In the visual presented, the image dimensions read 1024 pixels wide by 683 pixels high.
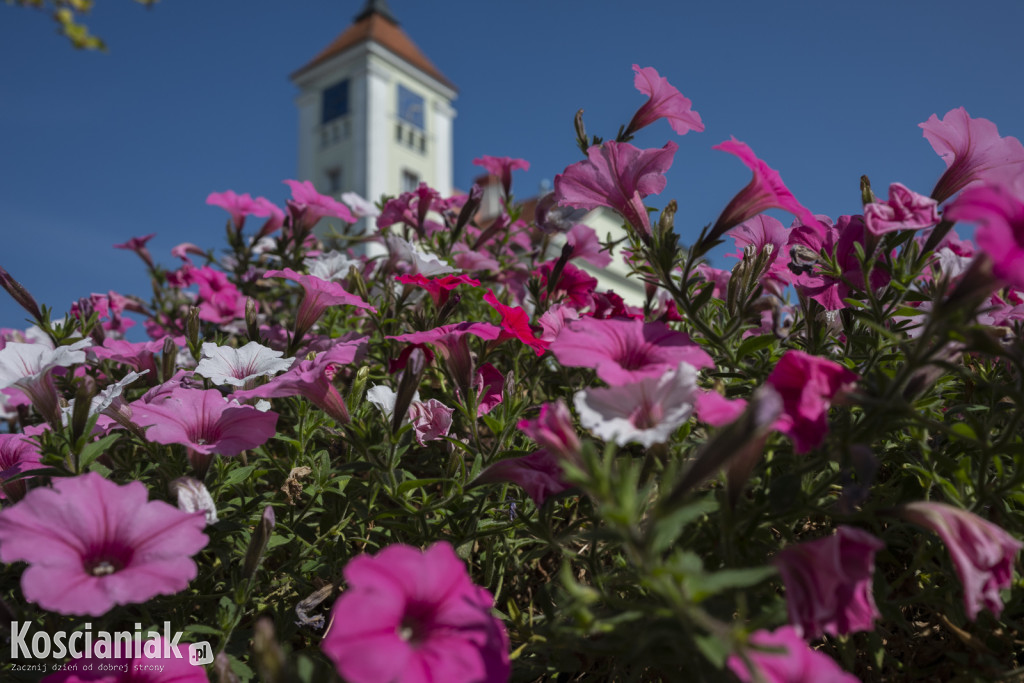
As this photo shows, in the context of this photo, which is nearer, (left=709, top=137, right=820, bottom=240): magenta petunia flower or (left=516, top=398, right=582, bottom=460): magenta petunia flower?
(left=516, top=398, right=582, bottom=460): magenta petunia flower

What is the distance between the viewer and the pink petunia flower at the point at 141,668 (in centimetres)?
88

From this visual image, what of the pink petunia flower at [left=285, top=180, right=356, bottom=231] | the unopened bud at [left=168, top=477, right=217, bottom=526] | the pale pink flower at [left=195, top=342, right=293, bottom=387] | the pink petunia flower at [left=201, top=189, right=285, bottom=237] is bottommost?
the unopened bud at [left=168, top=477, right=217, bottom=526]

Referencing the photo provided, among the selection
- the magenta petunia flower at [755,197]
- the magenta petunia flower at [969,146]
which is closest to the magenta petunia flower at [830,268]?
the magenta petunia flower at [755,197]

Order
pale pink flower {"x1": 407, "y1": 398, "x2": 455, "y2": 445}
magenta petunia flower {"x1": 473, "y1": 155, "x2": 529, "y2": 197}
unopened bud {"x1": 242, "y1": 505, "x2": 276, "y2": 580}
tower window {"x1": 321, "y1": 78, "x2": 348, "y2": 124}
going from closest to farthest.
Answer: unopened bud {"x1": 242, "y1": 505, "x2": 276, "y2": 580} → pale pink flower {"x1": 407, "y1": 398, "x2": 455, "y2": 445} → magenta petunia flower {"x1": 473, "y1": 155, "x2": 529, "y2": 197} → tower window {"x1": 321, "y1": 78, "x2": 348, "y2": 124}

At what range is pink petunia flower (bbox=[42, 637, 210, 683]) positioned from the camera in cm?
88

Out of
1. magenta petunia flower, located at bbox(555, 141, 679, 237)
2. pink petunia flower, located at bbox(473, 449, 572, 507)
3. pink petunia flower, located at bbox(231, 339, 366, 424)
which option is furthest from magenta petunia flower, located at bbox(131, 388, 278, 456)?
magenta petunia flower, located at bbox(555, 141, 679, 237)

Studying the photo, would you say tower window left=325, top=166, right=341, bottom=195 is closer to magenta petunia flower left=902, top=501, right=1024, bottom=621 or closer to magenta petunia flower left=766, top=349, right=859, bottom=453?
magenta petunia flower left=766, top=349, right=859, bottom=453

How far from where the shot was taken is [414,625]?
0.75 m

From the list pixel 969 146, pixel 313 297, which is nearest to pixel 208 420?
pixel 313 297

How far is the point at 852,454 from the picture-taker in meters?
0.79

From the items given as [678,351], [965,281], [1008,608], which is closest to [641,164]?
[678,351]

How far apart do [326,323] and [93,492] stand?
1273 millimetres

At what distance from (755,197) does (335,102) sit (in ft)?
136

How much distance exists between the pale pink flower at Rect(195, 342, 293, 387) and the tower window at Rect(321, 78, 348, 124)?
130 ft
